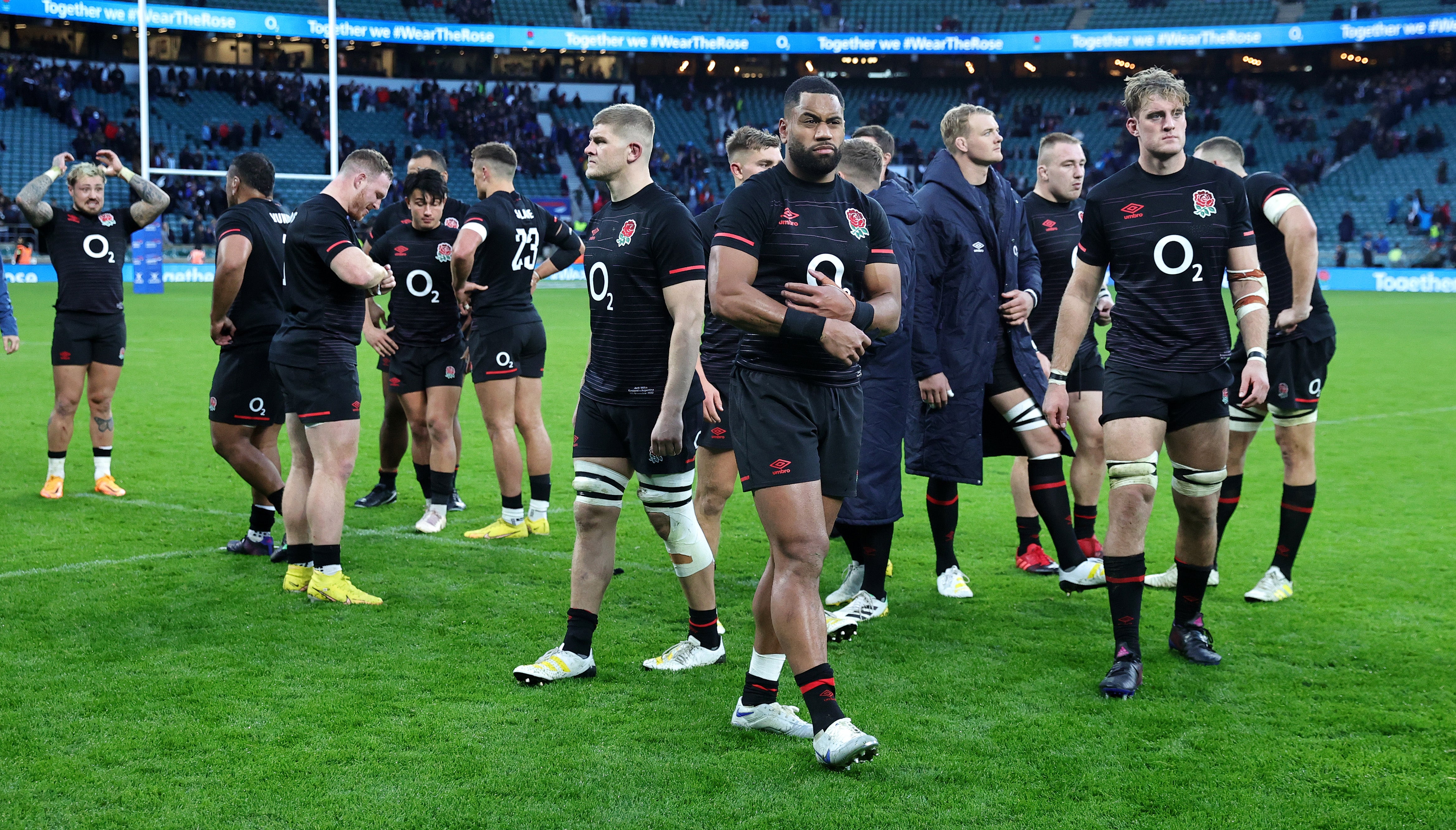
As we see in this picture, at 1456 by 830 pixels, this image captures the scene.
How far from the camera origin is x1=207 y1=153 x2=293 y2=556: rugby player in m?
6.77

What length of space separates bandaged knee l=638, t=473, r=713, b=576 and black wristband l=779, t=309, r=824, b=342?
1.23 metres

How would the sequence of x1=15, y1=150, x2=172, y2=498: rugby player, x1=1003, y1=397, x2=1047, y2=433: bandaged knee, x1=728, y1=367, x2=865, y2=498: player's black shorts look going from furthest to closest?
x1=15, y1=150, x2=172, y2=498: rugby player → x1=1003, y1=397, x2=1047, y2=433: bandaged knee → x1=728, y1=367, x2=865, y2=498: player's black shorts

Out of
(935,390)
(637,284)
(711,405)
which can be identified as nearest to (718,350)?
(711,405)

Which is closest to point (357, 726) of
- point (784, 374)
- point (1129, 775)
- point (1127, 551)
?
point (784, 374)

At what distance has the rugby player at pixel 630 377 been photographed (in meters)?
4.79

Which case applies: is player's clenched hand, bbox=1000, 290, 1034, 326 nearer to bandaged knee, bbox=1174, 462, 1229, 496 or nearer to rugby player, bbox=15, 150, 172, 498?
bandaged knee, bbox=1174, 462, 1229, 496

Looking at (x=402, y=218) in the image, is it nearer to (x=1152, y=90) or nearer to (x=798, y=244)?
(x=798, y=244)

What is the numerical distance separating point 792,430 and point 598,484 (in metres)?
1.18

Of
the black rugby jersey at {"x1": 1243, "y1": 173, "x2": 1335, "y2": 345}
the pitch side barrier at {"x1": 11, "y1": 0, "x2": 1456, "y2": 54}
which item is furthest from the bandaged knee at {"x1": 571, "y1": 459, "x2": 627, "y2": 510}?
the pitch side barrier at {"x1": 11, "y1": 0, "x2": 1456, "y2": 54}

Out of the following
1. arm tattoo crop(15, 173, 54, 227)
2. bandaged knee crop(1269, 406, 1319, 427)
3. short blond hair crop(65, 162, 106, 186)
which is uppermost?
short blond hair crop(65, 162, 106, 186)

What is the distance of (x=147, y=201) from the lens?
8367 mm

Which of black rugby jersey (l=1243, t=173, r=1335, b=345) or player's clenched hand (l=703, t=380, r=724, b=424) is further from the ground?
black rugby jersey (l=1243, t=173, r=1335, b=345)

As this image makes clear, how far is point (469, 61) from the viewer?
51.0 metres

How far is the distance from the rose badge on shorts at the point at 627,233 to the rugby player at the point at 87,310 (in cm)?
514
